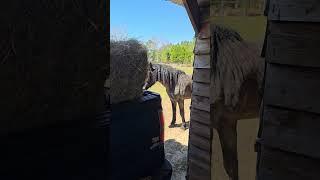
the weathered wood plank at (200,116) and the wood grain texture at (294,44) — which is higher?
the wood grain texture at (294,44)

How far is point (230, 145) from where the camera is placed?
2.96 metres

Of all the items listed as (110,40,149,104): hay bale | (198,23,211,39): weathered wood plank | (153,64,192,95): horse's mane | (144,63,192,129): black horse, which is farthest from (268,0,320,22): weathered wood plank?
(153,64,192,95): horse's mane

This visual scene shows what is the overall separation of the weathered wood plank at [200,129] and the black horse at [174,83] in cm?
582

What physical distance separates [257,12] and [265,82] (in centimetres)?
110

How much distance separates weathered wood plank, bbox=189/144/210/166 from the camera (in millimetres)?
3777

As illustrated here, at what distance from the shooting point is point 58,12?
1.71 m

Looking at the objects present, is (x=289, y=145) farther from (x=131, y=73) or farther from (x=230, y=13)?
(x=131, y=73)

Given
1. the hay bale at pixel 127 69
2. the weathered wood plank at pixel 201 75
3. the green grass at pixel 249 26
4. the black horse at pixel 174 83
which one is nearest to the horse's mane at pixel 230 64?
the green grass at pixel 249 26

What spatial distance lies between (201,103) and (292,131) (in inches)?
93.0

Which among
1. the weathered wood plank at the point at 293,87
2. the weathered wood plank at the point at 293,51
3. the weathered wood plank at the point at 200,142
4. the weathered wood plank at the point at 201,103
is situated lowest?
the weathered wood plank at the point at 200,142

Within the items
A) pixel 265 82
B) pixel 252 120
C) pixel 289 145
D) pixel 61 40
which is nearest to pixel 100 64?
pixel 61 40

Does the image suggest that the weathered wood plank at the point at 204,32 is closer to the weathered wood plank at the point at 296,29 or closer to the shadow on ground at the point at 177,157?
the weathered wood plank at the point at 296,29

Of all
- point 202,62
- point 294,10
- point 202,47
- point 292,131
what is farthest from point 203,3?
point 292,131

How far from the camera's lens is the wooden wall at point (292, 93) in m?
1.51
